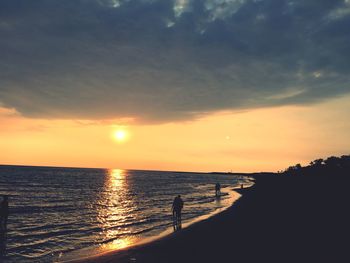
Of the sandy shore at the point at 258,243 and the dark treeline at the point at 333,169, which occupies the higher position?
the dark treeline at the point at 333,169

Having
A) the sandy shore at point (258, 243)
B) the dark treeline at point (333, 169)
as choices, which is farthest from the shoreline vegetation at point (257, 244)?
the dark treeline at point (333, 169)

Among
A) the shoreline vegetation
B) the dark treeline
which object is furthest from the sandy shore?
the dark treeline

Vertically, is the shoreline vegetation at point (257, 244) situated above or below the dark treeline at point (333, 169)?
below

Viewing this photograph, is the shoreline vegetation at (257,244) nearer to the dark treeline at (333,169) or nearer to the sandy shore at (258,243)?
the sandy shore at (258,243)

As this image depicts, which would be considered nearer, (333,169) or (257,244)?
(257,244)

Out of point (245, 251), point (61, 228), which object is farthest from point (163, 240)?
point (61, 228)

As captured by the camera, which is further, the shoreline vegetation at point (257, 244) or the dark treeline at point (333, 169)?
the dark treeline at point (333, 169)

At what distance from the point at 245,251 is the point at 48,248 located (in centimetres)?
1167

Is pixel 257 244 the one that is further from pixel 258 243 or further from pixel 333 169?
pixel 333 169

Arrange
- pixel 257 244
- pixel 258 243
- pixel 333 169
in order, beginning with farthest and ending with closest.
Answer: pixel 333 169, pixel 258 243, pixel 257 244

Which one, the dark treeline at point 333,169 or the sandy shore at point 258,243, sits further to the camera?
the dark treeline at point 333,169

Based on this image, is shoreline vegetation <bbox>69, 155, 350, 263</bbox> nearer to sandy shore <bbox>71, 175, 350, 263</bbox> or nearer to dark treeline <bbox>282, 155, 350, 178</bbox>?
sandy shore <bbox>71, 175, 350, 263</bbox>

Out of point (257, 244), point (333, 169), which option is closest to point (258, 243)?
point (257, 244)

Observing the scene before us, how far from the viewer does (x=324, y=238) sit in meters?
16.4
